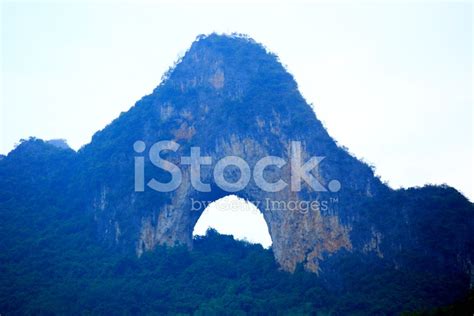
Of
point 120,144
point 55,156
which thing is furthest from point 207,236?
point 55,156

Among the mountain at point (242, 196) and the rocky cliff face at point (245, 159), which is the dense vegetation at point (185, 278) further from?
the rocky cliff face at point (245, 159)

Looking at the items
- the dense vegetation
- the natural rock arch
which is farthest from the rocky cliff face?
the dense vegetation

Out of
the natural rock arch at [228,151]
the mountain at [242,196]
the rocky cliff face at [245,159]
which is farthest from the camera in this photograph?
the natural rock arch at [228,151]

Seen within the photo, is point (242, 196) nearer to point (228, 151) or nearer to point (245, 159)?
point (245, 159)

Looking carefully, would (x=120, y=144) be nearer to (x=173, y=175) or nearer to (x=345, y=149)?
(x=173, y=175)

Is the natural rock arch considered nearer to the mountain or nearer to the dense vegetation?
the mountain

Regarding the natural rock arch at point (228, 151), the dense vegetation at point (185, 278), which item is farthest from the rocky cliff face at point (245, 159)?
the dense vegetation at point (185, 278)

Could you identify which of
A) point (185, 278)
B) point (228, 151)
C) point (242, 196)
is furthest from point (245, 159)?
point (185, 278)
